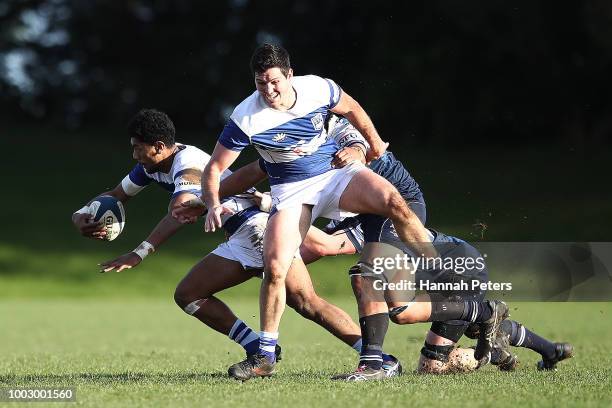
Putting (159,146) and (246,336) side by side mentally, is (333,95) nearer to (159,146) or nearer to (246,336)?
(159,146)

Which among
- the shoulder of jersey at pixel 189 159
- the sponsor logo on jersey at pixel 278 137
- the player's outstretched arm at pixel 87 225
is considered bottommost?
the player's outstretched arm at pixel 87 225

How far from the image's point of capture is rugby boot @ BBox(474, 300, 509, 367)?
779 centimetres

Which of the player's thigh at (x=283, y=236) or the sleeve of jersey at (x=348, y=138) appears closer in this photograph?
the player's thigh at (x=283, y=236)

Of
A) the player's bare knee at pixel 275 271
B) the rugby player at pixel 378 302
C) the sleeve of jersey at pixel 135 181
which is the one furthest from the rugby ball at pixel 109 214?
the player's bare knee at pixel 275 271

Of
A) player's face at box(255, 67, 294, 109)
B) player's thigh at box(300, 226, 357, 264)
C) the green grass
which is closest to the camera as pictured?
the green grass

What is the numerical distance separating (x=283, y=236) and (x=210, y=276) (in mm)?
1060

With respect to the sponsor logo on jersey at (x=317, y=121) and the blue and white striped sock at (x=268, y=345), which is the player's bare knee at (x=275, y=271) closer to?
the blue and white striped sock at (x=268, y=345)

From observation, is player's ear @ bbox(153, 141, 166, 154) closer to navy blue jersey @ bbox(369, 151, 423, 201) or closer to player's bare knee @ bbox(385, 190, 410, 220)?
navy blue jersey @ bbox(369, 151, 423, 201)

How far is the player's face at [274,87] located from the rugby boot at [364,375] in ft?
6.08

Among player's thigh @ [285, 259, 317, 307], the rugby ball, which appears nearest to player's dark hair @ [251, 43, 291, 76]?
player's thigh @ [285, 259, 317, 307]

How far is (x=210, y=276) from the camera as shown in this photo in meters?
8.20

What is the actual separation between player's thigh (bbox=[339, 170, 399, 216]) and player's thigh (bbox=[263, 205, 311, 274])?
304 mm

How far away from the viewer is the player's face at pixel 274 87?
7.37 m

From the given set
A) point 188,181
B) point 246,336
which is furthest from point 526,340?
point 188,181
